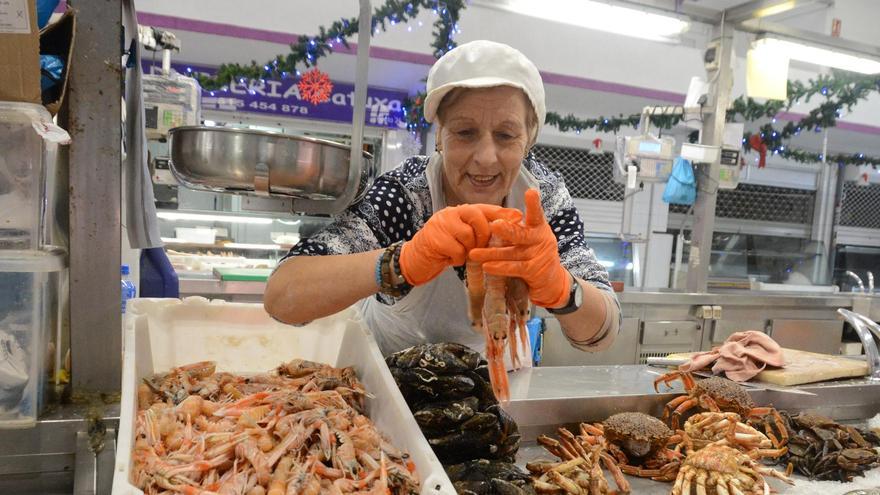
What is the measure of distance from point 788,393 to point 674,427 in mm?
798

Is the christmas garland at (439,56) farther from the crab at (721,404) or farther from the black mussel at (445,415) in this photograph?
the black mussel at (445,415)

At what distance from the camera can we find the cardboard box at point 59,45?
1521 millimetres

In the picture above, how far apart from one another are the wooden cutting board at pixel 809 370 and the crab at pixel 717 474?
105 cm

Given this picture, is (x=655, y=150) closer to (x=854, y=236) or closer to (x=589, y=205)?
(x=589, y=205)

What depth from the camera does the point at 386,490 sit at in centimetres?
123

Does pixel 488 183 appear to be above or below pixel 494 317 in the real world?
above

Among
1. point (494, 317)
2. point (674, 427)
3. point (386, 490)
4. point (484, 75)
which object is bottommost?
point (674, 427)

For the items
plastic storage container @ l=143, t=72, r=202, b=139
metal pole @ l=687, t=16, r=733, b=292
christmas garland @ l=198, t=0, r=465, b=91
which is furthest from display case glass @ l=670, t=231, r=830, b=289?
plastic storage container @ l=143, t=72, r=202, b=139

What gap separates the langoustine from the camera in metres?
1.36

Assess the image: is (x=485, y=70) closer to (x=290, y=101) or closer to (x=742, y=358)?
(x=742, y=358)

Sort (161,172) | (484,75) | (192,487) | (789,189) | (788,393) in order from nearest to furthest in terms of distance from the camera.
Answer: (192,487) < (484,75) < (788,393) < (161,172) < (789,189)

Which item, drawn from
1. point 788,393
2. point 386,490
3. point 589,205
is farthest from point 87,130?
point 589,205

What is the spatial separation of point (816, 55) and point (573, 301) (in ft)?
18.3

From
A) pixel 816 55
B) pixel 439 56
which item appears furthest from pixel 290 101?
pixel 816 55
